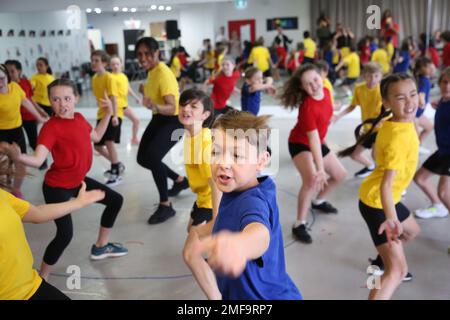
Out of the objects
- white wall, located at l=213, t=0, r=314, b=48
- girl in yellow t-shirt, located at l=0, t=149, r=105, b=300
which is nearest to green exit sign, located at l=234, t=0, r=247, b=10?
white wall, located at l=213, t=0, r=314, b=48

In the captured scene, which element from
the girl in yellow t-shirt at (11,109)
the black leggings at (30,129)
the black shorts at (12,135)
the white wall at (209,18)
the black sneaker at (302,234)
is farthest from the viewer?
the white wall at (209,18)

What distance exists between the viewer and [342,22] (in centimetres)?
799

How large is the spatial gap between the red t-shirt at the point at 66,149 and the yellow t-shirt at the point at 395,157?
157 cm

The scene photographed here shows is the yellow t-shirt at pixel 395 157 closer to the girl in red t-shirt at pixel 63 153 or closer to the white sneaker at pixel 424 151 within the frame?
the girl in red t-shirt at pixel 63 153

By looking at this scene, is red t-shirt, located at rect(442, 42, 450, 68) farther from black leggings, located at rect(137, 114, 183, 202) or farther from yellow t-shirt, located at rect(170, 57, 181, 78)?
black leggings, located at rect(137, 114, 183, 202)

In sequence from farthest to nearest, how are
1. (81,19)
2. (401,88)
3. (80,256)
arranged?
(81,19) → (80,256) → (401,88)

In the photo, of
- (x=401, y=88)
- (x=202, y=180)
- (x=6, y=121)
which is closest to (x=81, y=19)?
(x=6, y=121)

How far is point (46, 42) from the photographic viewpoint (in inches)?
311

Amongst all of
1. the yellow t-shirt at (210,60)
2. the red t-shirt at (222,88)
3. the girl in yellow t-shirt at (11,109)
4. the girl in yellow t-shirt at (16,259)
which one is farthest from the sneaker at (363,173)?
the yellow t-shirt at (210,60)

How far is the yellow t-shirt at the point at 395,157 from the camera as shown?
2.17 meters

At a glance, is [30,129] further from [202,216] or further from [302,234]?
[302,234]

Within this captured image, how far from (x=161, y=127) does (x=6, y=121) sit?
4.66 ft

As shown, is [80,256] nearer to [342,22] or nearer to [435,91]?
[342,22]

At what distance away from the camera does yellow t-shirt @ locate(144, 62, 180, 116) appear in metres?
3.69
